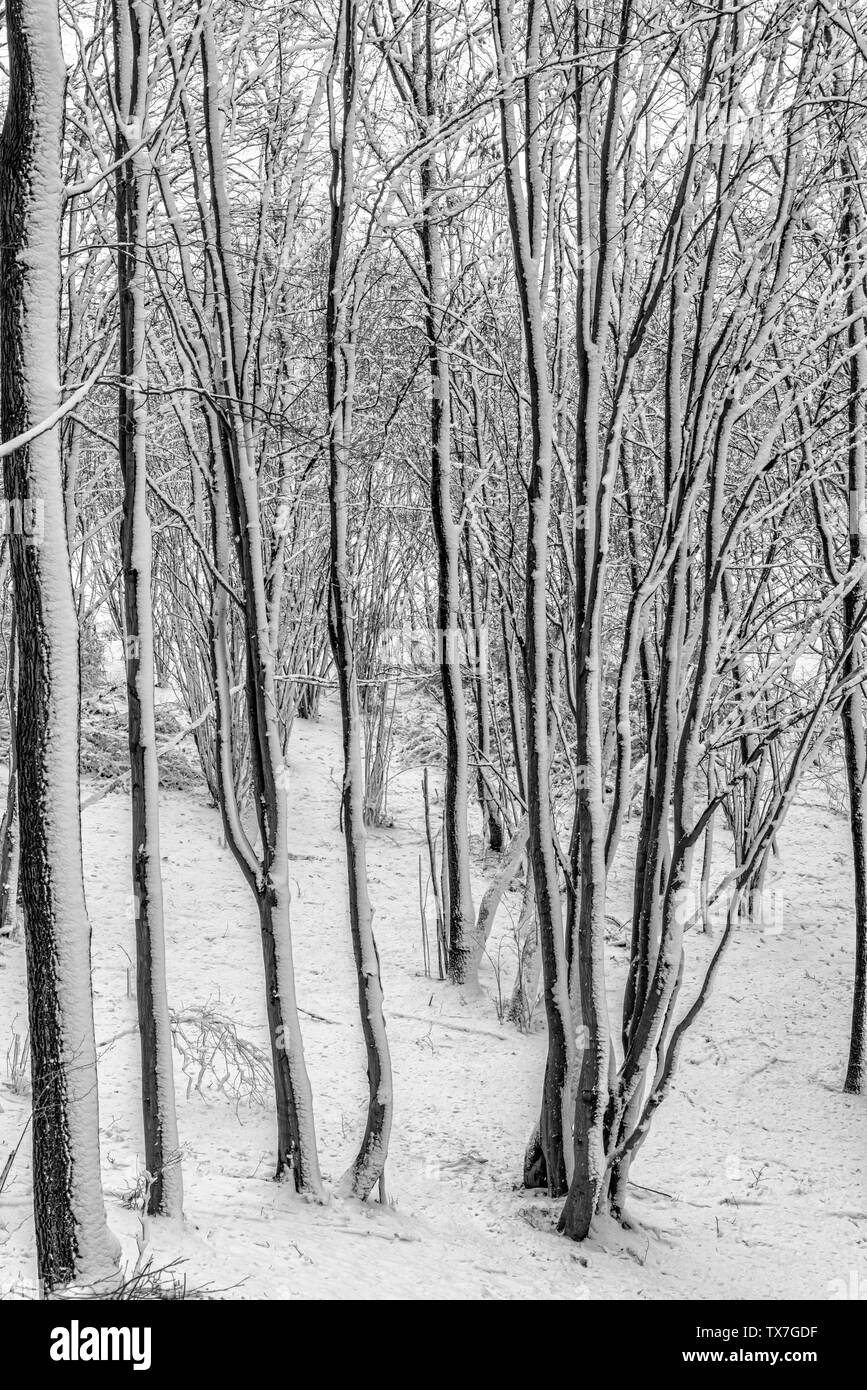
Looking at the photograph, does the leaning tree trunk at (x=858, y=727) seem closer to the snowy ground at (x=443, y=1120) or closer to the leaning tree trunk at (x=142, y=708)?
the snowy ground at (x=443, y=1120)

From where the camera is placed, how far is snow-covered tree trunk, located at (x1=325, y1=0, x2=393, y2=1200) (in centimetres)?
318

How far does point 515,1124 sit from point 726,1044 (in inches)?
70.2

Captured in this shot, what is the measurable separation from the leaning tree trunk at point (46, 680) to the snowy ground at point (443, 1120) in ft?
0.98

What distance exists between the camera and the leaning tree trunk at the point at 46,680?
7.23 ft

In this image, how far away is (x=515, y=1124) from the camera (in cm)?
449

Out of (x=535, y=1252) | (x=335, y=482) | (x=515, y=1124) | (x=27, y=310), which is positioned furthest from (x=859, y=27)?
(x=515, y=1124)

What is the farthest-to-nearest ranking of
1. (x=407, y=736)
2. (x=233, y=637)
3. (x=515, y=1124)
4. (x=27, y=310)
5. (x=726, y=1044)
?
1. (x=407, y=736)
2. (x=233, y=637)
3. (x=726, y=1044)
4. (x=515, y=1124)
5. (x=27, y=310)

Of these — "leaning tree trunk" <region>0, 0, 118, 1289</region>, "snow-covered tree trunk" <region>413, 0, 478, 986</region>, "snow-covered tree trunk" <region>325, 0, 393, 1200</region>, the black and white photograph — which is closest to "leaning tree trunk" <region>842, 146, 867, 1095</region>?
the black and white photograph

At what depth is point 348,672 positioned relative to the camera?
3.37 m

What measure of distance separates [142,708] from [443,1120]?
2531 mm

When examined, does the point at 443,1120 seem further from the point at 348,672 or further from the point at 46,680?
the point at 46,680

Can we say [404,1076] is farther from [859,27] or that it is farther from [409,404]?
[409,404]

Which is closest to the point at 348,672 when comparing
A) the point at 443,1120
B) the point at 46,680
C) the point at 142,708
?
the point at 142,708

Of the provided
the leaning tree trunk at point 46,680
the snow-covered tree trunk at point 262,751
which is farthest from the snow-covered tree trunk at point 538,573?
the leaning tree trunk at point 46,680
